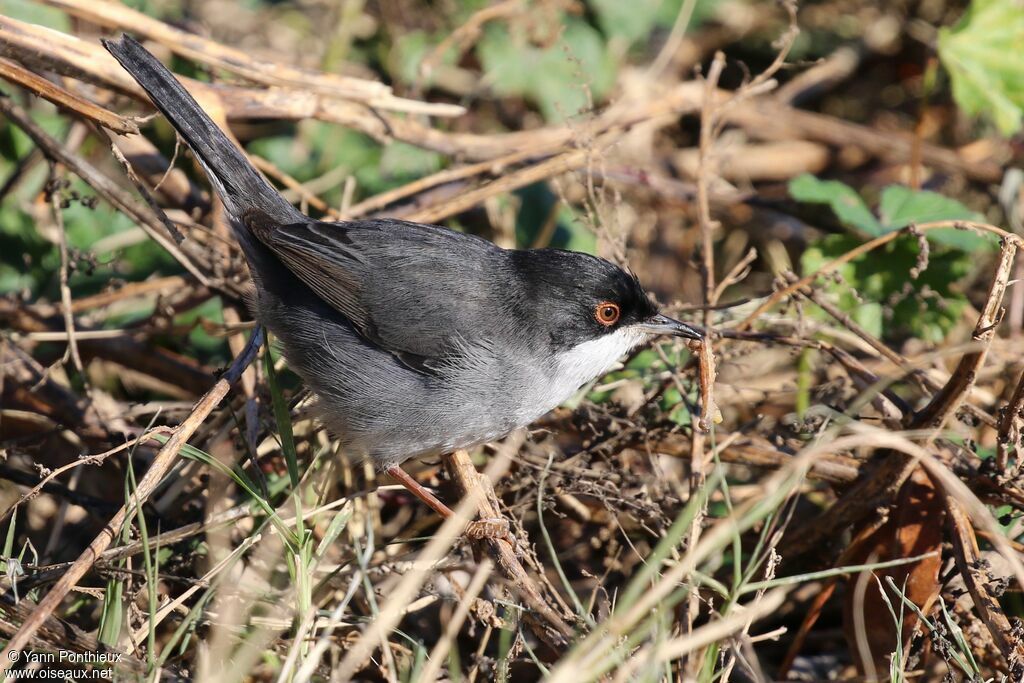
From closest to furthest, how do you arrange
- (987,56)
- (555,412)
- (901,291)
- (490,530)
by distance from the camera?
1. (490,530)
2. (555,412)
3. (901,291)
4. (987,56)

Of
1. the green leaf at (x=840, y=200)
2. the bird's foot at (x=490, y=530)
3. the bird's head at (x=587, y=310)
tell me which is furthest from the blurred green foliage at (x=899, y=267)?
the bird's foot at (x=490, y=530)

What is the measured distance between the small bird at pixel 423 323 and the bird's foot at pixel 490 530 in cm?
29

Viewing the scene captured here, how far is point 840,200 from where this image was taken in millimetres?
4188

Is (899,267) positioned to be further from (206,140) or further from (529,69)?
(206,140)

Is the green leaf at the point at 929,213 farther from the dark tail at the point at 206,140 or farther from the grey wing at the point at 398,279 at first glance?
the dark tail at the point at 206,140

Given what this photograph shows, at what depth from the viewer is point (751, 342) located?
146 inches

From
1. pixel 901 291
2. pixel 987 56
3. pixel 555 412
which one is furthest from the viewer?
pixel 987 56

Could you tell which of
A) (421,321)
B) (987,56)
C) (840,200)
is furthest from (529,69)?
(421,321)

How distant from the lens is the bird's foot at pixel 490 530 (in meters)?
2.95

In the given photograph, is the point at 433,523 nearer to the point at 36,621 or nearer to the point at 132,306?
the point at 36,621

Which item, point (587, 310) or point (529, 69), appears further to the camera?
point (529, 69)

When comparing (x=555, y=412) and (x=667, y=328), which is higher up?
(x=667, y=328)

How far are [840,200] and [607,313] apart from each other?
1.50 meters

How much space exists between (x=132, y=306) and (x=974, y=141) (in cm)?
533
